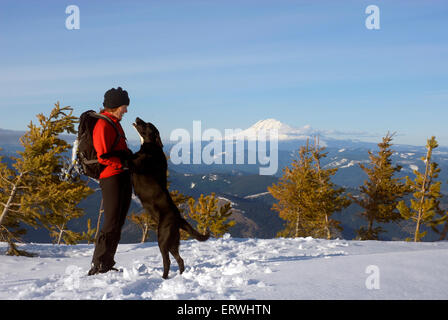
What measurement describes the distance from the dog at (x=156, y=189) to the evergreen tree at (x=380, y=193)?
2506cm

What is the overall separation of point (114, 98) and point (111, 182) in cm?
120

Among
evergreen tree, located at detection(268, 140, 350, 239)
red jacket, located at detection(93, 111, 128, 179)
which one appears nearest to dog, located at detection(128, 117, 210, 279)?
red jacket, located at detection(93, 111, 128, 179)

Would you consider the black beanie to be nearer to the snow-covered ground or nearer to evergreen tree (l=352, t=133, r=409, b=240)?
the snow-covered ground

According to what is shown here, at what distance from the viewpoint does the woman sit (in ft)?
14.9

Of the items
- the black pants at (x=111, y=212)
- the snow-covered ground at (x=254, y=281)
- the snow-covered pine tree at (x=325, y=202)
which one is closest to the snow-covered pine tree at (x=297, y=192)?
the snow-covered pine tree at (x=325, y=202)

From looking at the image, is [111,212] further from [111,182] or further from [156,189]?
[156,189]

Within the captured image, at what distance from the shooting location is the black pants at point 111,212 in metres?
4.75

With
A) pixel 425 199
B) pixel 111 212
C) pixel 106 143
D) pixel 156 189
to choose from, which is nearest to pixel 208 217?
pixel 425 199

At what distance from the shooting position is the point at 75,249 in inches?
384

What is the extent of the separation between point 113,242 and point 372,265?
145 inches

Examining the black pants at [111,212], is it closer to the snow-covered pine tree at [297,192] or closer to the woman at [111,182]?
the woman at [111,182]
